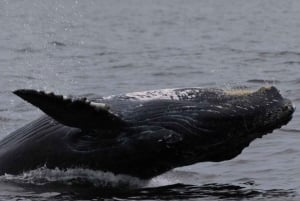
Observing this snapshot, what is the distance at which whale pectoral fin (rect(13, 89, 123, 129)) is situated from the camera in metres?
8.43

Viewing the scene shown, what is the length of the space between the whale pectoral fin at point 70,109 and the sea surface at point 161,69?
2.58ft

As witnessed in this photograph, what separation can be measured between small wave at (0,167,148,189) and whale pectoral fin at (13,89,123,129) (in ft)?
2.42

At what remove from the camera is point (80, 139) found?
916 centimetres

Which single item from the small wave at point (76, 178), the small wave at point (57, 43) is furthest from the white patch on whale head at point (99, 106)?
the small wave at point (57, 43)

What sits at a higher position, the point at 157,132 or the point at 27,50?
the point at 27,50

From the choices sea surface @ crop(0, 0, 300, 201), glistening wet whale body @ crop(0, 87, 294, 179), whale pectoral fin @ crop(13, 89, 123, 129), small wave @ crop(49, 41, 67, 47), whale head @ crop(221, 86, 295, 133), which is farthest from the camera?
small wave @ crop(49, 41, 67, 47)

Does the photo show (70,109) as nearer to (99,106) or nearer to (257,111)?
(99,106)

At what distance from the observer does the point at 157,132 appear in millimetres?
9039

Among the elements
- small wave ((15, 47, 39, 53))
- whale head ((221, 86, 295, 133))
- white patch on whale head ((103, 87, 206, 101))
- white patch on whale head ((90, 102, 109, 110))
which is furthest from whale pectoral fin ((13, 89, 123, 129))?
small wave ((15, 47, 39, 53))

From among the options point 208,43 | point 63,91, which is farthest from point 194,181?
point 208,43

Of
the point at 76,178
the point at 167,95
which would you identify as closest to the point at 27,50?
the point at 76,178

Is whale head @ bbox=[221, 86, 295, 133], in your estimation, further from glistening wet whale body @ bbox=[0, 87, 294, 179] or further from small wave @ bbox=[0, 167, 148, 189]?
small wave @ bbox=[0, 167, 148, 189]

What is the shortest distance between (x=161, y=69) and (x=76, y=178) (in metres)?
14.5

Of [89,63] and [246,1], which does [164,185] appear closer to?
[89,63]
